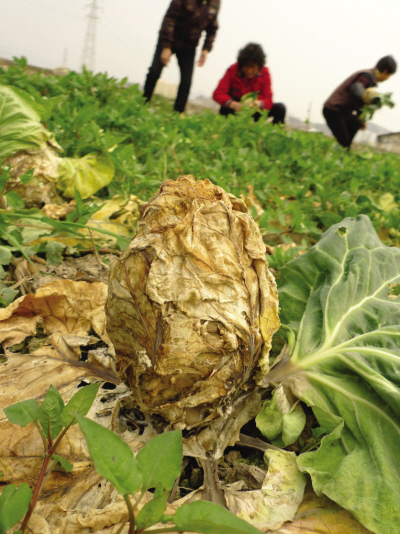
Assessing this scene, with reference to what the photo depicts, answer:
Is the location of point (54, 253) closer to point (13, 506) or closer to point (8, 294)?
point (8, 294)

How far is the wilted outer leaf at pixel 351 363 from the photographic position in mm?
1290

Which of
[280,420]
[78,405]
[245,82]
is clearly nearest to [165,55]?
[245,82]

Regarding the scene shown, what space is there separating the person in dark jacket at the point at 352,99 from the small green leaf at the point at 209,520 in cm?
986

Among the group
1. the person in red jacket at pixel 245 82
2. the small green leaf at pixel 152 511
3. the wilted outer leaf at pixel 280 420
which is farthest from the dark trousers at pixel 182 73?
the small green leaf at pixel 152 511

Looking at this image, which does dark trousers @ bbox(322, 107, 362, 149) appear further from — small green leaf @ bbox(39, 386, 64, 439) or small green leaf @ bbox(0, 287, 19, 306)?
small green leaf @ bbox(39, 386, 64, 439)

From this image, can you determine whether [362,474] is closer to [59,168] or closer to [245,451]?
[245,451]

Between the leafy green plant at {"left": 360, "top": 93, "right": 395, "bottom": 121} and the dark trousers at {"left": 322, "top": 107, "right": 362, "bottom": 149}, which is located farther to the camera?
Result: the dark trousers at {"left": 322, "top": 107, "right": 362, "bottom": 149}

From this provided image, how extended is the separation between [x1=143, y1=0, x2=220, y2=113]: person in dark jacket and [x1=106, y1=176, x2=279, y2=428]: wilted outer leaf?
301 inches

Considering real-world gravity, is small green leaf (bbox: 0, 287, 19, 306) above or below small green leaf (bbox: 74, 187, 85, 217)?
below

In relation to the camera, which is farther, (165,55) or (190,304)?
(165,55)

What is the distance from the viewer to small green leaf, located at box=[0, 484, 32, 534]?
922mm

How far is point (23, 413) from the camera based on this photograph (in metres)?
1.14

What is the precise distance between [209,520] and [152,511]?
0.15m

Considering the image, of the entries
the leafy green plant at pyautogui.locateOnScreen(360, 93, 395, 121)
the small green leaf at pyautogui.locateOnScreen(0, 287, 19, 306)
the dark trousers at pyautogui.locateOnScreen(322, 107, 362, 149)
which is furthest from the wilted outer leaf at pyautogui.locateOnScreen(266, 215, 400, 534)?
the dark trousers at pyautogui.locateOnScreen(322, 107, 362, 149)
